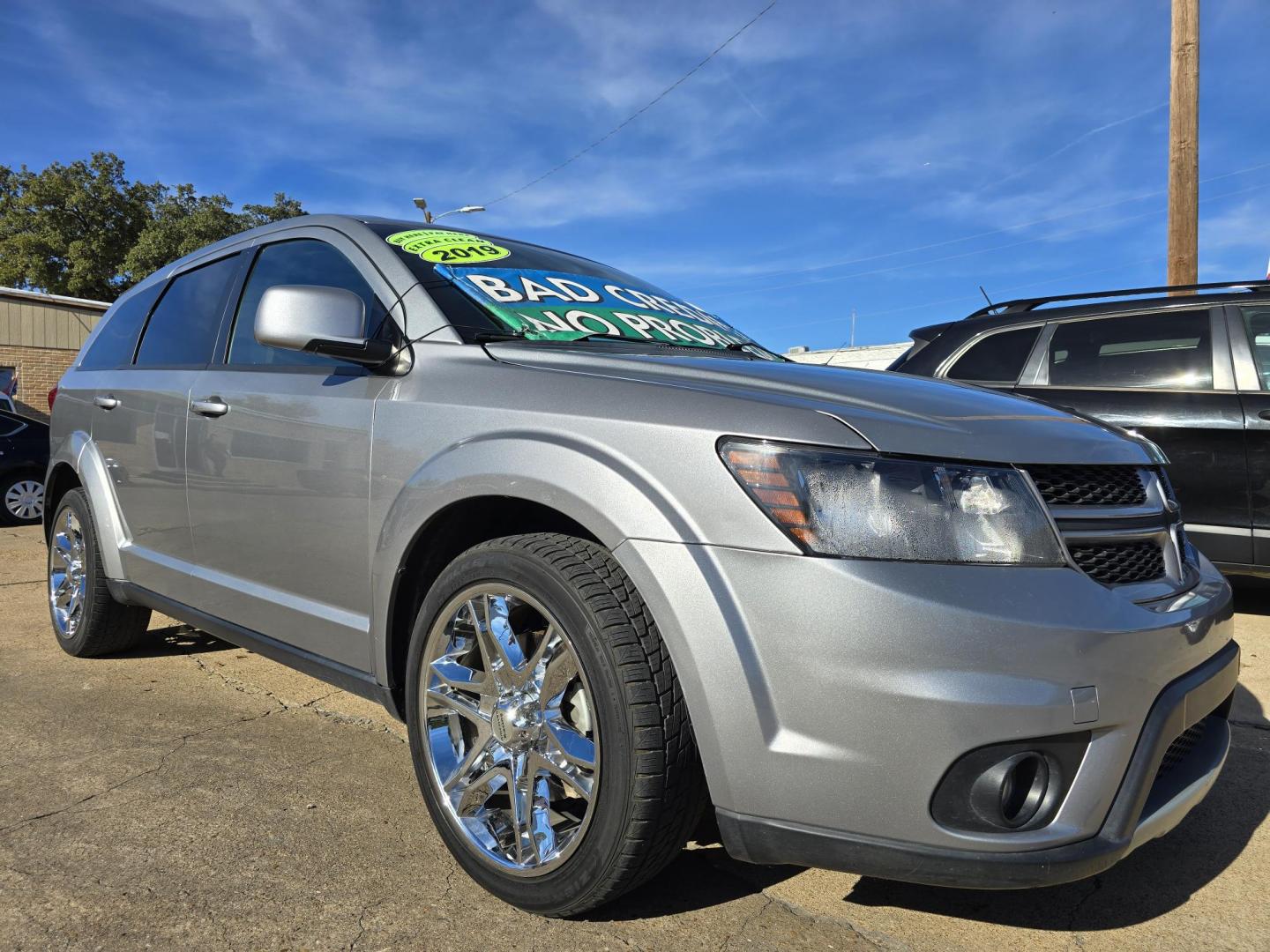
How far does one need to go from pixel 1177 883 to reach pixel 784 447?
4.84 ft

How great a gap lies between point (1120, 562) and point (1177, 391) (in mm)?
3398

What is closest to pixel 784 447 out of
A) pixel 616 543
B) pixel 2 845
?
pixel 616 543

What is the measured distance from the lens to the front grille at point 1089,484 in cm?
179

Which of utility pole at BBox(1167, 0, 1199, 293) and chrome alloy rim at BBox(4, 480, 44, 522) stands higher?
utility pole at BBox(1167, 0, 1199, 293)

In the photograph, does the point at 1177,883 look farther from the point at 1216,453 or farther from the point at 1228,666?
the point at 1216,453

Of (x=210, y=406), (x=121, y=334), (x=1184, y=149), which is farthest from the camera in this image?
(x=1184, y=149)

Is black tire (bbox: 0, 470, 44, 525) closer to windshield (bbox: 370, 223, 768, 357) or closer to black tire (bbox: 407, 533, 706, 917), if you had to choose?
windshield (bbox: 370, 223, 768, 357)

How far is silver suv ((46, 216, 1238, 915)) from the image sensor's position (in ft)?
5.20

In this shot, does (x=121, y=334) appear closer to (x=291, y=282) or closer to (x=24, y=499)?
(x=291, y=282)

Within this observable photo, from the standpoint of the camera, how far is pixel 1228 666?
1.98 metres

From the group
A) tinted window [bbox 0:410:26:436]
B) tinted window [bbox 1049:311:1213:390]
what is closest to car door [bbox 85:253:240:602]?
tinted window [bbox 1049:311:1213:390]

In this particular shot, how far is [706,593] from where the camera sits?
1.67 metres

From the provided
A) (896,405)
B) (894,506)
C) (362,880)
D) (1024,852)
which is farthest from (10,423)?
(1024,852)

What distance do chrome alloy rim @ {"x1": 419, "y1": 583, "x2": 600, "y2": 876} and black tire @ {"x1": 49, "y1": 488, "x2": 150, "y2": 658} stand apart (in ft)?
7.72
